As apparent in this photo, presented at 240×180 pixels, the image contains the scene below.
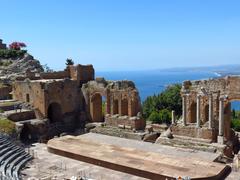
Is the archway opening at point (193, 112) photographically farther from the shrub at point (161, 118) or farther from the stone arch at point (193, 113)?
the shrub at point (161, 118)

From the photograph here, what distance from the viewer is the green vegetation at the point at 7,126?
29.2 m

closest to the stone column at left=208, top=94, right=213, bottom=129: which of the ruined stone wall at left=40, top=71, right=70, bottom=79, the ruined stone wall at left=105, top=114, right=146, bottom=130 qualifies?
→ the ruined stone wall at left=105, top=114, right=146, bottom=130

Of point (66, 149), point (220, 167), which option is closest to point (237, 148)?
point (220, 167)

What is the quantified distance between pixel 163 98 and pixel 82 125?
15.6 metres

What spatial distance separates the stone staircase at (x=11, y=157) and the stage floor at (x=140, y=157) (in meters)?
2.75

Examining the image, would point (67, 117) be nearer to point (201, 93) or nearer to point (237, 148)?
point (201, 93)

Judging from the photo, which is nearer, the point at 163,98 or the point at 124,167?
the point at 124,167

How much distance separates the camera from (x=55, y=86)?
36.1 m

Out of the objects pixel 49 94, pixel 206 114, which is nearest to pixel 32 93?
pixel 49 94

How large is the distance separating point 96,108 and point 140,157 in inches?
566

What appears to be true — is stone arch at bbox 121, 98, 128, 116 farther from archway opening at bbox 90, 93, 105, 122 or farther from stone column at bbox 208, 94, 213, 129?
stone column at bbox 208, 94, 213, 129

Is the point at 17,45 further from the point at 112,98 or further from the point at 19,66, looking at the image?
the point at 112,98

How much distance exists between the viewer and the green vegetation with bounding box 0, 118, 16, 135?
29.2 m

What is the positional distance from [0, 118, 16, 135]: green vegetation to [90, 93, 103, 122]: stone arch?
9.26 metres
